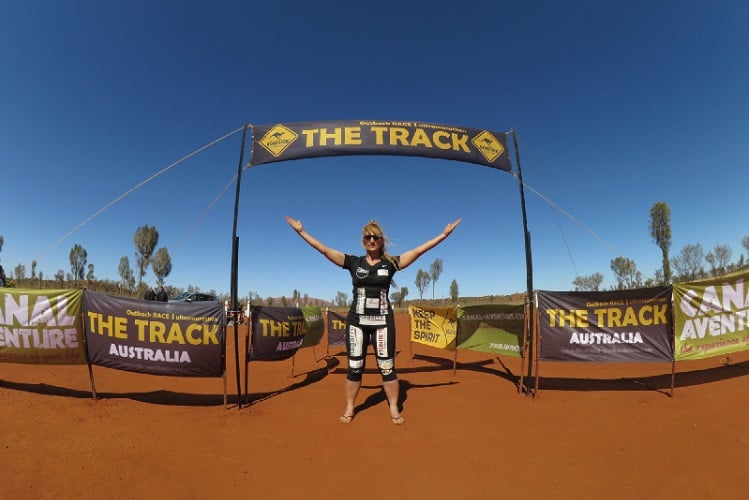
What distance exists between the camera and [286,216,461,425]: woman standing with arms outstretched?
12.2 feet

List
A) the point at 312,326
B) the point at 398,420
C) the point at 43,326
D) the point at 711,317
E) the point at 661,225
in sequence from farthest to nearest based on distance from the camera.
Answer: the point at 661,225
the point at 312,326
the point at 711,317
the point at 43,326
the point at 398,420

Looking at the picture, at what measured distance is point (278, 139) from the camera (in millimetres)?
5199

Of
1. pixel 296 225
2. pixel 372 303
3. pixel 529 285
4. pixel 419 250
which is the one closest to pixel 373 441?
pixel 372 303

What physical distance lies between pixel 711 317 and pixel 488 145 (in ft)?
15.0

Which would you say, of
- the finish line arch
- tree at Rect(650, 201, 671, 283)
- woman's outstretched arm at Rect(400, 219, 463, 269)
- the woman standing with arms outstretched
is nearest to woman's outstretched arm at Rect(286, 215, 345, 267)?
the woman standing with arms outstretched

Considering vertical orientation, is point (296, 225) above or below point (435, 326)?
above

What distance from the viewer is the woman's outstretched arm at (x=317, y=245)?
379 centimetres

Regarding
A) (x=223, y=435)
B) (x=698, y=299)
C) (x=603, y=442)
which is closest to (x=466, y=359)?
(x=698, y=299)

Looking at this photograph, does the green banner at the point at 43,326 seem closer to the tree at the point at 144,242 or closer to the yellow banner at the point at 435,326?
the yellow banner at the point at 435,326

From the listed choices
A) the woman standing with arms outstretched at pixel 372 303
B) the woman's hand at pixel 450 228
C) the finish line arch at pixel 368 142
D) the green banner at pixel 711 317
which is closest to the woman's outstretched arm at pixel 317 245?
the woman standing with arms outstretched at pixel 372 303

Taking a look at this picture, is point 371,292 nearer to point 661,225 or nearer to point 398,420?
point 398,420

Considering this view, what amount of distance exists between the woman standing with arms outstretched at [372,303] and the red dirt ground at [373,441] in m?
0.47

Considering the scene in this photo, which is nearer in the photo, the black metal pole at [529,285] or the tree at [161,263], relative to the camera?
the black metal pole at [529,285]

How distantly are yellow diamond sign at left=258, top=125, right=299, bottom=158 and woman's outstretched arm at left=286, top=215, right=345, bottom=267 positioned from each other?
6.11ft
